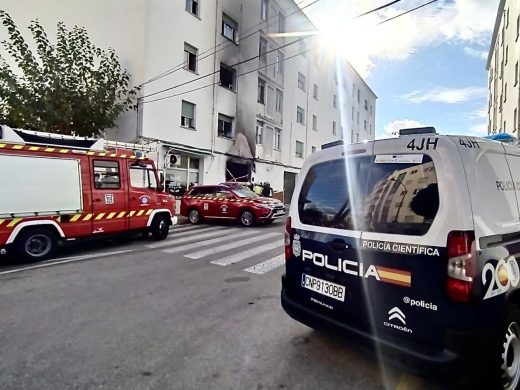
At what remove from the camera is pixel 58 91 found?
38.7ft

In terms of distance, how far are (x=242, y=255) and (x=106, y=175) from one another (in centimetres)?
389

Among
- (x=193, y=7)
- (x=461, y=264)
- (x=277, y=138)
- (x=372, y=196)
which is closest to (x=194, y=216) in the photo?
(x=193, y=7)

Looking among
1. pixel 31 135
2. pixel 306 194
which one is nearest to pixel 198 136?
pixel 31 135

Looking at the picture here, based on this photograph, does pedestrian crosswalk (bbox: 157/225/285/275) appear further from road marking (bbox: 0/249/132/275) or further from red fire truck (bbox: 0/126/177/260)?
red fire truck (bbox: 0/126/177/260)

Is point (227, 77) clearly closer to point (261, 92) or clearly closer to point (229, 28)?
point (229, 28)

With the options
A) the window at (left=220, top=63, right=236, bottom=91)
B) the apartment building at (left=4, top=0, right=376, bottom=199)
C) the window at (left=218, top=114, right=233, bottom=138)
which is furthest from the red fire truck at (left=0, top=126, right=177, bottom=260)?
the window at (left=220, top=63, right=236, bottom=91)

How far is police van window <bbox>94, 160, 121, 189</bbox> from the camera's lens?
795cm

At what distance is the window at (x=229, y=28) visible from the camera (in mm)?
18700

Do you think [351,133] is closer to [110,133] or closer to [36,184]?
[110,133]

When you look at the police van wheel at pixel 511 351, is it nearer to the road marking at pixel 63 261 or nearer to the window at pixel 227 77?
the road marking at pixel 63 261

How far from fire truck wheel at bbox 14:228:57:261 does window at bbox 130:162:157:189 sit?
2311mm

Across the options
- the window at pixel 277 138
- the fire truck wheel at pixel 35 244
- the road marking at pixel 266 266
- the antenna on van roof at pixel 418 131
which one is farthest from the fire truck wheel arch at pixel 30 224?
the window at pixel 277 138

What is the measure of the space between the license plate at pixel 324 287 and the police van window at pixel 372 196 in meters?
0.49

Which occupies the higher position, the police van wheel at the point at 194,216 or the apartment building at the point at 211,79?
the apartment building at the point at 211,79
